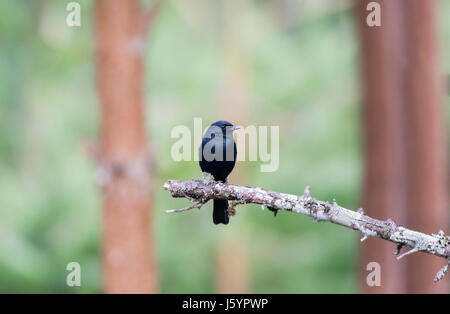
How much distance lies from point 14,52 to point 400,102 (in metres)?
10.9

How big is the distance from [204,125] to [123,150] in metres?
7.55

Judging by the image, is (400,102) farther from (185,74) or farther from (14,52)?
(14,52)

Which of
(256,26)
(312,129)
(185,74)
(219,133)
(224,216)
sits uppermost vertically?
(256,26)

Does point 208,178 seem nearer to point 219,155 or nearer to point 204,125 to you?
point 219,155

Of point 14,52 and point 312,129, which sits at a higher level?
point 14,52

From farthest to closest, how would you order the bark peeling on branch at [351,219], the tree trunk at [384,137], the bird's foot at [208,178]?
1. the tree trunk at [384,137]
2. the bird's foot at [208,178]
3. the bark peeling on branch at [351,219]

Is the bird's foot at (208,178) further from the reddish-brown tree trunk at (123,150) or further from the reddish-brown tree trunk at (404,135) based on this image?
the reddish-brown tree trunk at (404,135)

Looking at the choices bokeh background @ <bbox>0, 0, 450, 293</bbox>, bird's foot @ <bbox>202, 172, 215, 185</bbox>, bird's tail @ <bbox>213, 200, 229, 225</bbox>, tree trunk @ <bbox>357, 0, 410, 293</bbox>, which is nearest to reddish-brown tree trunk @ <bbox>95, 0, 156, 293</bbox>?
bird's tail @ <bbox>213, 200, 229, 225</bbox>

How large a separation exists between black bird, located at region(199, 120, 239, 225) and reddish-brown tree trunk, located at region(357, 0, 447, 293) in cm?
452

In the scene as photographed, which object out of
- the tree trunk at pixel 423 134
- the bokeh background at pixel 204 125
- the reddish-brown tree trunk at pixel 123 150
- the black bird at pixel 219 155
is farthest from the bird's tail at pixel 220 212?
the bokeh background at pixel 204 125

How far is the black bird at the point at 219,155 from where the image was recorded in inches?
194

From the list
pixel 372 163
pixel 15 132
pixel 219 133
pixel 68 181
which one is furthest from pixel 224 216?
pixel 15 132

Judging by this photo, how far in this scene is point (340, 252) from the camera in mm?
15938

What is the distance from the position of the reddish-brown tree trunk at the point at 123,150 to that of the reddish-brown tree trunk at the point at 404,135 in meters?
3.61
